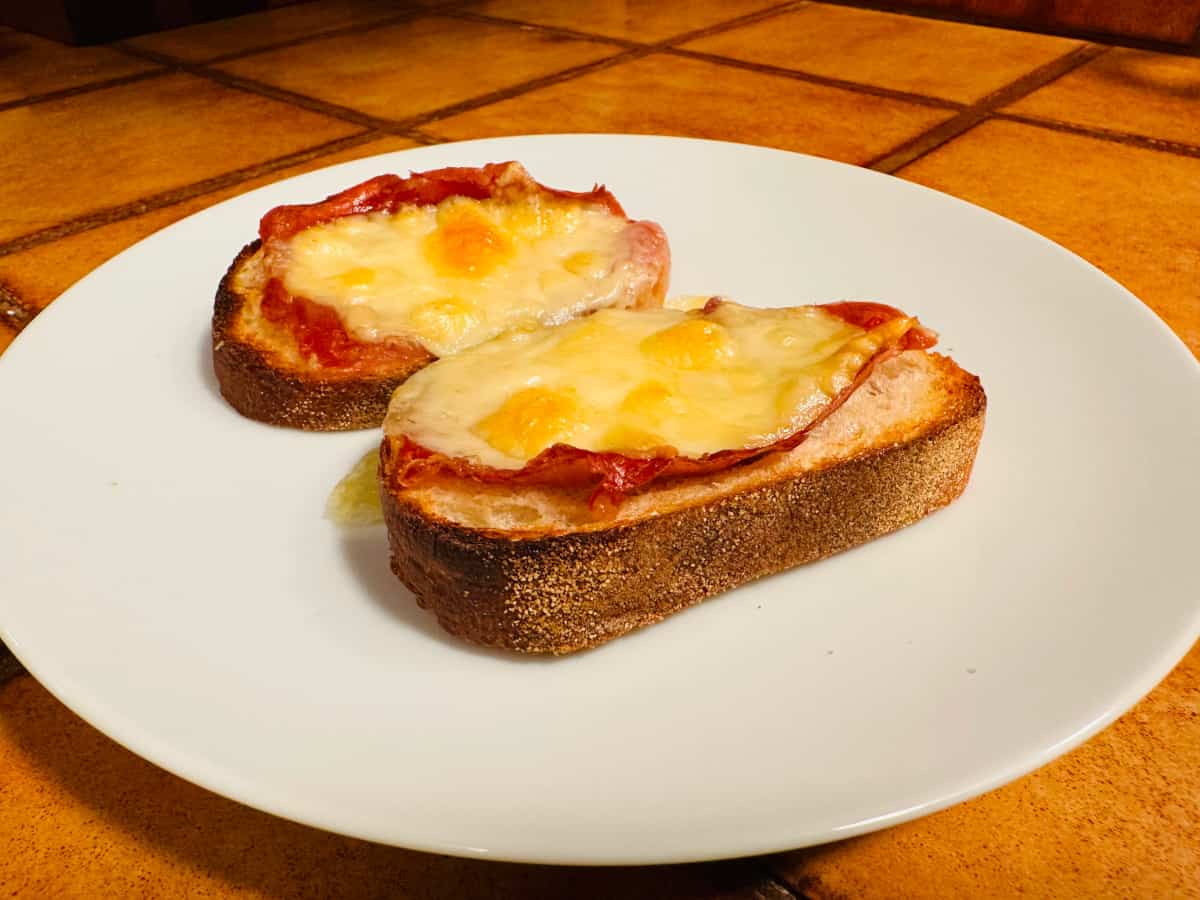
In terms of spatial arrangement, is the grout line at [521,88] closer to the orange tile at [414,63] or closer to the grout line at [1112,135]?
the orange tile at [414,63]

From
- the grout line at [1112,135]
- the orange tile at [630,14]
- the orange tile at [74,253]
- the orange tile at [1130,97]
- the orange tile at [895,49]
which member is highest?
the orange tile at [630,14]

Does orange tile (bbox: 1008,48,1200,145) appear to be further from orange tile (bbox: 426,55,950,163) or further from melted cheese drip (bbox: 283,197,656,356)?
melted cheese drip (bbox: 283,197,656,356)

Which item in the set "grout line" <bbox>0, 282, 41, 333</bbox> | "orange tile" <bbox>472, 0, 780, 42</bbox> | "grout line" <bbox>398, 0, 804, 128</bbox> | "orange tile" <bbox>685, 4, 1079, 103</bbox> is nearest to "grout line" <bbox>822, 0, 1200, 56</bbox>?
"orange tile" <bbox>685, 4, 1079, 103</bbox>

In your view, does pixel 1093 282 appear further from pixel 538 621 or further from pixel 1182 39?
pixel 1182 39

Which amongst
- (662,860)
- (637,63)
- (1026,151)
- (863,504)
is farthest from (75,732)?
(637,63)

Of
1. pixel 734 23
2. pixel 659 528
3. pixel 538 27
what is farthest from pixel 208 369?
pixel 734 23

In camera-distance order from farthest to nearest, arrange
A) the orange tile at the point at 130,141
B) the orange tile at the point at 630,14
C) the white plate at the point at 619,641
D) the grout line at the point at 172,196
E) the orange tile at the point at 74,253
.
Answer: the orange tile at the point at 630,14, the orange tile at the point at 130,141, the grout line at the point at 172,196, the orange tile at the point at 74,253, the white plate at the point at 619,641

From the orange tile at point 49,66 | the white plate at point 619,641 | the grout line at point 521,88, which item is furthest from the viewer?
the orange tile at point 49,66

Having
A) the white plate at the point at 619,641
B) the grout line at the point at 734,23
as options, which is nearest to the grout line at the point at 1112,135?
the white plate at the point at 619,641
